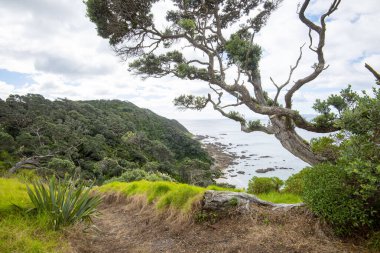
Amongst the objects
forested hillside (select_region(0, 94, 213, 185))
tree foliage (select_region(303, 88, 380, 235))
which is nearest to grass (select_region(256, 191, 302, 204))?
tree foliage (select_region(303, 88, 380, 235))

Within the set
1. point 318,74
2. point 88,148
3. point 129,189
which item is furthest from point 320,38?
point 88,148

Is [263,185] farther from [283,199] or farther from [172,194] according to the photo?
[172,194]

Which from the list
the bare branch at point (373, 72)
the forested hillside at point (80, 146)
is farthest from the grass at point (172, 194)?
the forested hillside at point (80, 146)

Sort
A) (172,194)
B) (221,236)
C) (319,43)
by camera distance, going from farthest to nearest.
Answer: (172,194) → (319,43) → (221,236)

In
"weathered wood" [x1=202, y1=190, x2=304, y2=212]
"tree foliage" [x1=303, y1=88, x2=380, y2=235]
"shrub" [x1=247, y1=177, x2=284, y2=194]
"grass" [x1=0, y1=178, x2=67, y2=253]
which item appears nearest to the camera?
"tree foliage" [x1=303, y1=88, x2=380, y2=235]

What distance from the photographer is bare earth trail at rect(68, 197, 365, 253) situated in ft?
15.0

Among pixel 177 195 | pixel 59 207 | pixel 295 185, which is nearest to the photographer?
pixel 59 207

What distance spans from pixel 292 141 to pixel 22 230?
21.5 ft

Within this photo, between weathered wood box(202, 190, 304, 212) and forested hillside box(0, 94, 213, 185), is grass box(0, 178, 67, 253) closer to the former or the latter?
weathered wood box(202, 190, 304, 212)

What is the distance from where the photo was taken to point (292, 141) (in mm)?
7109

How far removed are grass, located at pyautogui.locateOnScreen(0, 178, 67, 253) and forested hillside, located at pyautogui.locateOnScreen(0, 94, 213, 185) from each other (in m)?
16.6

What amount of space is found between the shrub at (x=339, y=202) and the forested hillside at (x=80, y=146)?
20.9m

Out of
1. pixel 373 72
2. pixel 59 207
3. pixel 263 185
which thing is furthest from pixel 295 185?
pixel 59 207

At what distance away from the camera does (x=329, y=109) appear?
20.7ft
